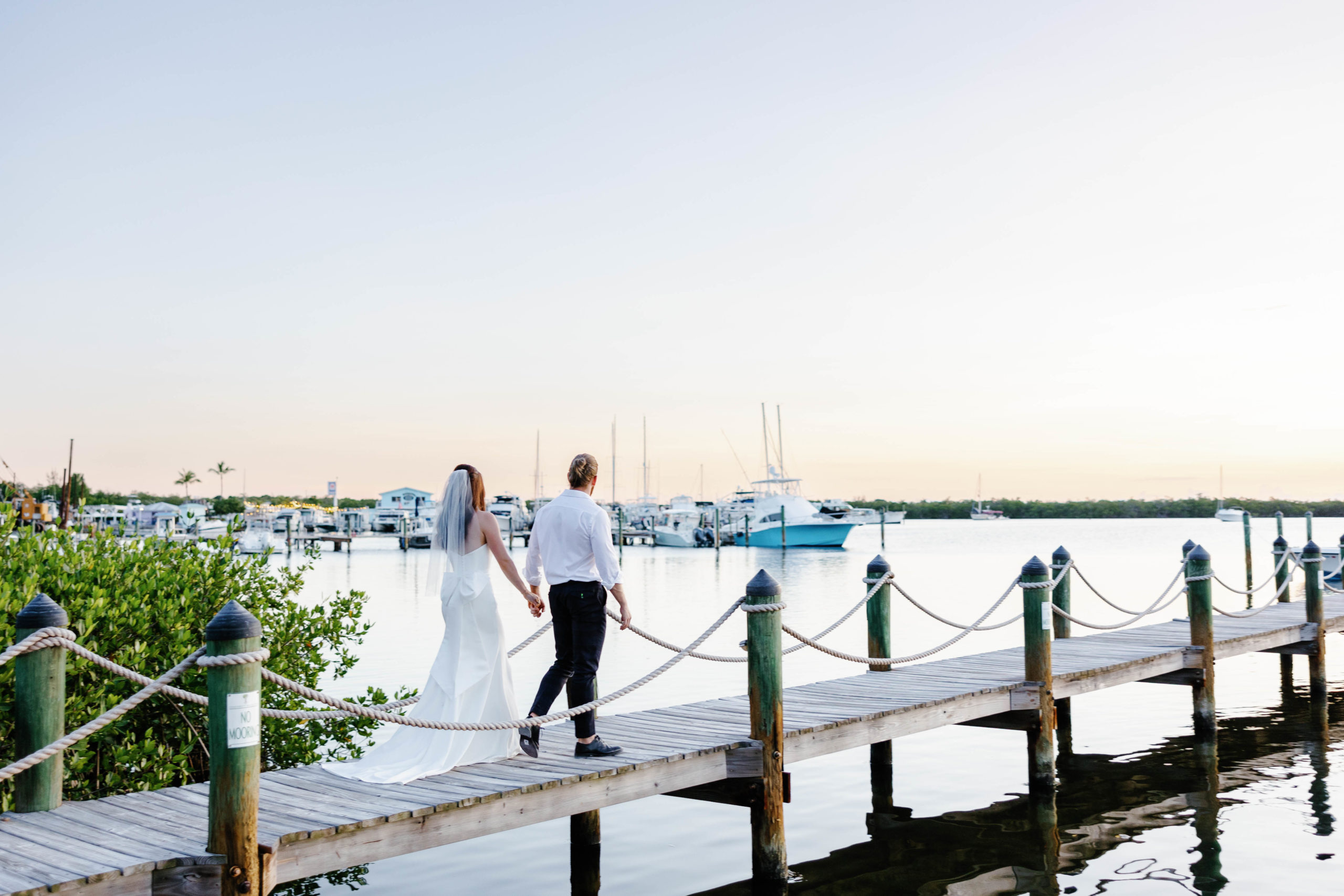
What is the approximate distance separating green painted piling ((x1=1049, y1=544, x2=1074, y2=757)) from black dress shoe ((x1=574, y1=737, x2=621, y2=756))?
23.9 feet

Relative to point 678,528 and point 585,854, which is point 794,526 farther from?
point 585,854

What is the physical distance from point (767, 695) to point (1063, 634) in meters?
8.75

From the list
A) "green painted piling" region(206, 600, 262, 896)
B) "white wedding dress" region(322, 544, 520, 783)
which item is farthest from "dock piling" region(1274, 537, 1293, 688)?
"green painted piling" region(206, 600, 262, 896)

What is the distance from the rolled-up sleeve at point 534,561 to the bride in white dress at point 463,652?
0.27 m

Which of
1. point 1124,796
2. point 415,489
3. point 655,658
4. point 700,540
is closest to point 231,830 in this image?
point 1124,796

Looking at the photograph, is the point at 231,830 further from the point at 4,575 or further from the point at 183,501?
the point at 183,501

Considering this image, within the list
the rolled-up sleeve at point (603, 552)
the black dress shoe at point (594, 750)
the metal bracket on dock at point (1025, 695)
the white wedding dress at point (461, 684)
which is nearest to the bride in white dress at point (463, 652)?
the white wedding dress at point (461, 684)

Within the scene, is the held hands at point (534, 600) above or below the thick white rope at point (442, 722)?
above

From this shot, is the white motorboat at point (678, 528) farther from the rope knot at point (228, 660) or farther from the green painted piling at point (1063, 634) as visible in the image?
the rope knot at point (228, 660)

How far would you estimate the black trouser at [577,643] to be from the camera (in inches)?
285

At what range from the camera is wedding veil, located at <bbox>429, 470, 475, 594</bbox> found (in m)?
7.06

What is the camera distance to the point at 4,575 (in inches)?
298

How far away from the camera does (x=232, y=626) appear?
524 cm

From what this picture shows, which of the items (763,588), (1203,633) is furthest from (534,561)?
(1203,633)
